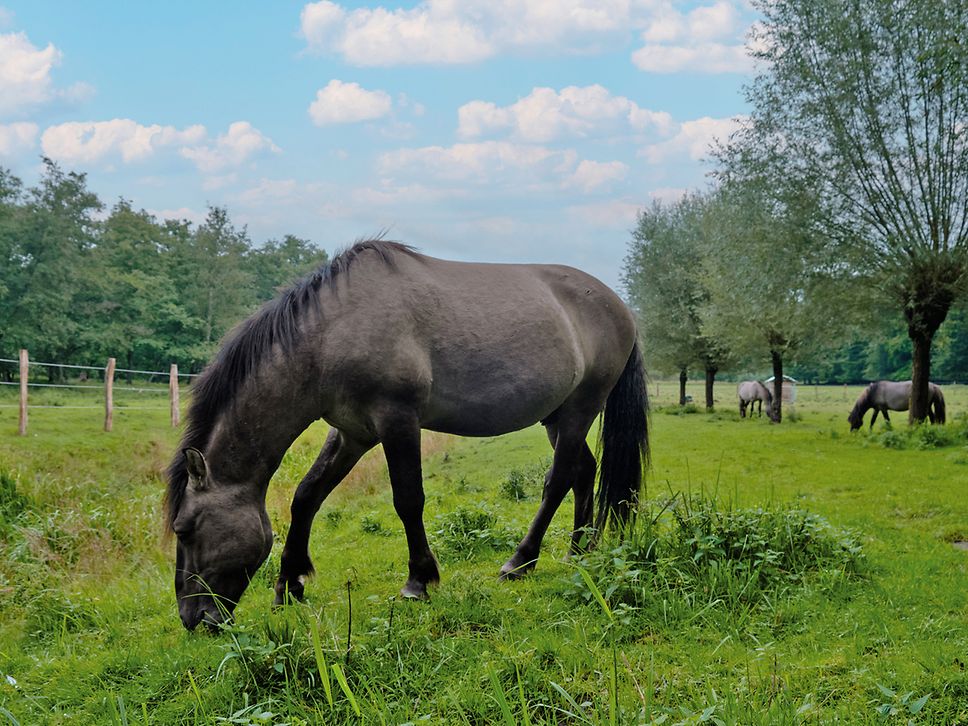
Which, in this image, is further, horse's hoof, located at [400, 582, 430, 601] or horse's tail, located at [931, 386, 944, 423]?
horse's tail, located at [931, 386, 944, 423]

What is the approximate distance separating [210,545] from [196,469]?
0.42 m

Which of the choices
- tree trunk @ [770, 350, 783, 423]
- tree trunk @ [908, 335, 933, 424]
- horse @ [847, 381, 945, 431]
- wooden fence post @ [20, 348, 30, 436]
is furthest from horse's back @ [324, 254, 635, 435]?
tree trunk @ [770, 350, 783, 423]

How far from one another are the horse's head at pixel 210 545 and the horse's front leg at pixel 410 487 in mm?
853

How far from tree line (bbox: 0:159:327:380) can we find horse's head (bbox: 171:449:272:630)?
1499 centimetres

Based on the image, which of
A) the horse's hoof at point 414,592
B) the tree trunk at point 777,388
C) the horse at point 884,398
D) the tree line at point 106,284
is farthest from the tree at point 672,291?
the horse's hoof at point 414,592

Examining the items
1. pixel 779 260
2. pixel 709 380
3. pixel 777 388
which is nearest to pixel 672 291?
pixel 709 380

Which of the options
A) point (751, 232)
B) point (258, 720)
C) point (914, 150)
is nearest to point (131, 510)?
point (258, 720)

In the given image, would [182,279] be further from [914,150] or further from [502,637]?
[502,637]

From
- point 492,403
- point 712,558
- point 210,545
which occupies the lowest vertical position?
point 712,558

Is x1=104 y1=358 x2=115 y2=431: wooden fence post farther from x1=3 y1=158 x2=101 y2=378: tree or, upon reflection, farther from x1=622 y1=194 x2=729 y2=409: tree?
x1=622 y1=194 x2=729 y2=409: tree

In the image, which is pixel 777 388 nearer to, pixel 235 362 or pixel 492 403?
pixel 492 403

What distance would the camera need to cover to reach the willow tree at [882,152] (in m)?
15.0

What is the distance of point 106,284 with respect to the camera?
1110 inches

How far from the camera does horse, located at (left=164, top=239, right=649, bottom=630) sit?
3.72 meters
